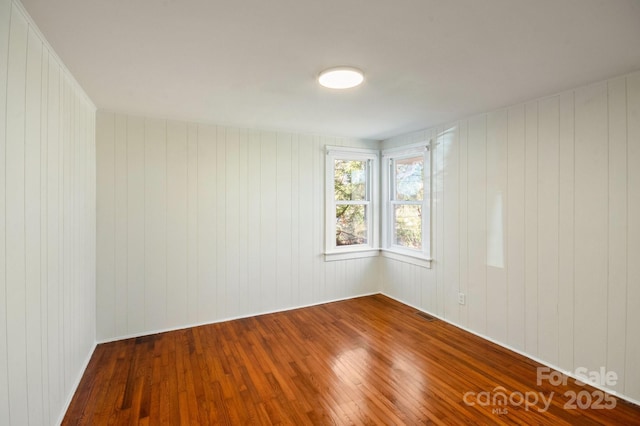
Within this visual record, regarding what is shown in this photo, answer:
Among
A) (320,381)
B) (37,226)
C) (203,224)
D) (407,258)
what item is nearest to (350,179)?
(407,258)

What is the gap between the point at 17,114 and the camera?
1498 millimetres

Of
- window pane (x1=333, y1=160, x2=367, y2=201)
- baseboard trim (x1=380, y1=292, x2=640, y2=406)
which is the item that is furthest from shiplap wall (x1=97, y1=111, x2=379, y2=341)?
baseboard trim (x1=380, y1=292, x2=640, y2=406)

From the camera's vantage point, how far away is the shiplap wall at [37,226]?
4.66 feet

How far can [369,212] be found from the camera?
16.0 feet

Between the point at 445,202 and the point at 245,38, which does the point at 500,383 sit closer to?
the point at 445,202

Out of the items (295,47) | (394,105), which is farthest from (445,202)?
(295,47)

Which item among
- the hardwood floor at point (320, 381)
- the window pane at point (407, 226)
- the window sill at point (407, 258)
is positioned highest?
the window pane at point (407, 226)

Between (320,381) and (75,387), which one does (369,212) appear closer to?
(320,381)

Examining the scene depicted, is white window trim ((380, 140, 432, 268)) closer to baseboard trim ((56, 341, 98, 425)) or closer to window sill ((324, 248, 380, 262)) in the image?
window sill ((324, 248, 380, 262))

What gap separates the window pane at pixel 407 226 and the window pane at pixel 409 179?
149 millimetres

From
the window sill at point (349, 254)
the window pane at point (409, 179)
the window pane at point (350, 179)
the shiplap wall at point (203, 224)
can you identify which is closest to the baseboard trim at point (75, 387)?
the shiplap wall at point (203, 224)

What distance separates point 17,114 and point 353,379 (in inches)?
105

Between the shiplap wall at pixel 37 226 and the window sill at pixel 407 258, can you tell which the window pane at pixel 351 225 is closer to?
the window sill at pixel 407 258

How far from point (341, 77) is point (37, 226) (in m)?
2.04
